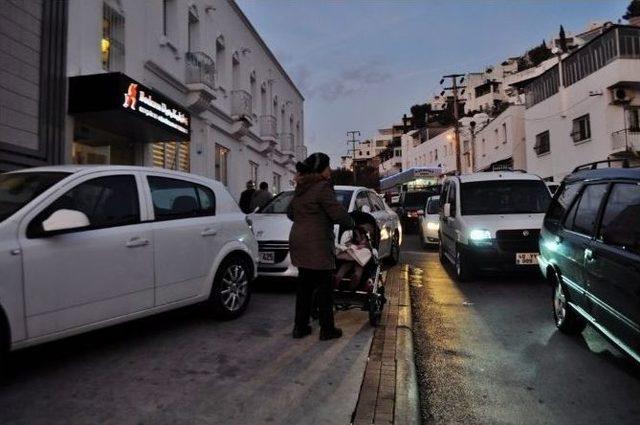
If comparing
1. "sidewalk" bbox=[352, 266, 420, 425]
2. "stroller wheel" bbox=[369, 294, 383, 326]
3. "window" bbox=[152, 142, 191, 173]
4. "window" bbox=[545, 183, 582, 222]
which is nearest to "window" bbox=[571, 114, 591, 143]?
"window" bbox=[152, 142, 191, 173]

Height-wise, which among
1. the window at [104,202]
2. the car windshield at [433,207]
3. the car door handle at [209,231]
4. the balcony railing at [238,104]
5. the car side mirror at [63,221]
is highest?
the balcony railing at [238,104]

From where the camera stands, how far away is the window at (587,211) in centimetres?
480

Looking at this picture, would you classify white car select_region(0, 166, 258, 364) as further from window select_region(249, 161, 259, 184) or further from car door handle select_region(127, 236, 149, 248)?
window select_region(249, 161, 259, 184)

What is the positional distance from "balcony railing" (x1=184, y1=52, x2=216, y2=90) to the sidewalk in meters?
10.7

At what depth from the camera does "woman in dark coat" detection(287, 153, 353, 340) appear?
514 centimetres

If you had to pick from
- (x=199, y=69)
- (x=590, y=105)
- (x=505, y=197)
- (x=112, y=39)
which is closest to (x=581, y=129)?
(x=590, y=105)

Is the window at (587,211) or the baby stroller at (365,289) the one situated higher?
the window at (587,211)

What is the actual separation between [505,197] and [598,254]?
5.63 metres

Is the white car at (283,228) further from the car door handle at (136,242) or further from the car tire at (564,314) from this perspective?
the car door handle at (136,242)

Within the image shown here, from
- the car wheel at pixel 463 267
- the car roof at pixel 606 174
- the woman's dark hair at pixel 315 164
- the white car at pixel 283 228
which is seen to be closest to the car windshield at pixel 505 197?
the car wheel at pixel 463 267

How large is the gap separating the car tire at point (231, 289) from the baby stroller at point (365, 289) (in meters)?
1.13

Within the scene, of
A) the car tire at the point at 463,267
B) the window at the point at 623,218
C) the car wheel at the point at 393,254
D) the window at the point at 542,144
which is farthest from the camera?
the window at the point at 542,144

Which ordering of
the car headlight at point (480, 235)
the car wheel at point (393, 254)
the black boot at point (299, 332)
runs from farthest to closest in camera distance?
the car wheel at point (393, 254)
the car headlight at point (480, 235)
the black boot at point (299, 332)

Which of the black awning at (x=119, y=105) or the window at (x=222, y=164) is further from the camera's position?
the window at (x=222, y=164)
